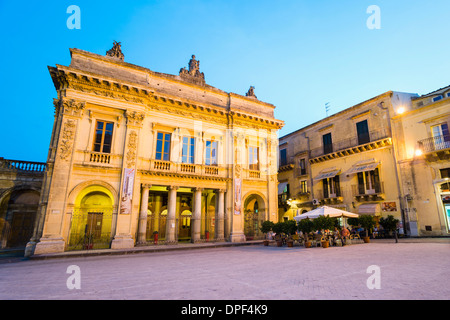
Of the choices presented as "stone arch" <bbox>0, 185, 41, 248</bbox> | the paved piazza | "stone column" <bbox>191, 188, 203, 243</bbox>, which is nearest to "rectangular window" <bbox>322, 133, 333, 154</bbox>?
"stone column" <bbox>191, 188, 203, 243</bbox>

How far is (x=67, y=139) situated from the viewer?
582 inches

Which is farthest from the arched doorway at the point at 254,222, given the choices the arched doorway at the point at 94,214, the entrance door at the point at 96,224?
the entrance door at the point at 96,224

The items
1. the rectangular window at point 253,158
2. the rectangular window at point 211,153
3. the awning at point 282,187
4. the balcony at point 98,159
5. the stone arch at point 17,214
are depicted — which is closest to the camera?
the balcony at point 98,159

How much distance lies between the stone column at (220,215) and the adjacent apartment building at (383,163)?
13.2m

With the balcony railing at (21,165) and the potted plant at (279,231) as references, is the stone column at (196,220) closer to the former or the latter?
the potted plant at (279,231)

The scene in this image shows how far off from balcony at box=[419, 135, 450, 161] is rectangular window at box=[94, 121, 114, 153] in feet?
79.5

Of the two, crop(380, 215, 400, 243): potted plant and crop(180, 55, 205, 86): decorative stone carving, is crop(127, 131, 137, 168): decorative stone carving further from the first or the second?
crop(380, 215, 400, 243): potted plant

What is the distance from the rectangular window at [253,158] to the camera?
21172 millimetres

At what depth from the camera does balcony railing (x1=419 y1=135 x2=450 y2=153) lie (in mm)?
18312

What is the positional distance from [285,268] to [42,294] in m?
6.86

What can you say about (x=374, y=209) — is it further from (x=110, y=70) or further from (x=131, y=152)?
(x=110, y=70)

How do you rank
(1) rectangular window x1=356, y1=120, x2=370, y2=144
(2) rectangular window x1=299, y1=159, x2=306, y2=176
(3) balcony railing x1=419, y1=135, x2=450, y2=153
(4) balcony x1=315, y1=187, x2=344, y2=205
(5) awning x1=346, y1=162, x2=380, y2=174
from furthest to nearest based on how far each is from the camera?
(2) rectangular window x1=299, y1=159, x2=306, y2=176
(4) balcony x1=315, y1=187, x2=344, y2=205
(1) rectangular window x1=356, y1=120, x2=370, y2=144
(5) awning x1=346, y1=162, x2=380, y2=174
(3) balcony railing x1=419, y1=135, x2=450, y2=153

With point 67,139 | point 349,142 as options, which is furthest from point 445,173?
point 67,139
